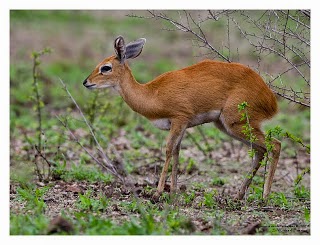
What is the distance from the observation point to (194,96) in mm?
8156

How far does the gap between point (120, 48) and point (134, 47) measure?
238mm

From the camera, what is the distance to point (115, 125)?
12734 mm

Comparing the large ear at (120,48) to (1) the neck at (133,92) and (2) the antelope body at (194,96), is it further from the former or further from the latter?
(1) the neck at (133,92)

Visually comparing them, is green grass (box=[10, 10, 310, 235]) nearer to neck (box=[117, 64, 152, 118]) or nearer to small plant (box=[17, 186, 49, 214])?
small plant (box=[17, 186, 49, 214])

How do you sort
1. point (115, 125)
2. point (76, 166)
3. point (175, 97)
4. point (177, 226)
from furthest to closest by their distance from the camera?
point (115, 125) → point (76, 166) → point (175, 97) → point (177, 226)

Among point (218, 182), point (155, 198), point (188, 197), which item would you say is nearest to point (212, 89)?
point (188, 197)

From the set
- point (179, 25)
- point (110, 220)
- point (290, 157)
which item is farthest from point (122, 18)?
point (110, 220)

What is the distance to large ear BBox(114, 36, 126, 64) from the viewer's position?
26.5 feet

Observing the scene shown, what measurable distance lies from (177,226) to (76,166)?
3.90m

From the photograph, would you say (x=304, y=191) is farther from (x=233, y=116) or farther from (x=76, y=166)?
(x=76, y=166)

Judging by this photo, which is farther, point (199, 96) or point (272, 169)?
point (272, 169)

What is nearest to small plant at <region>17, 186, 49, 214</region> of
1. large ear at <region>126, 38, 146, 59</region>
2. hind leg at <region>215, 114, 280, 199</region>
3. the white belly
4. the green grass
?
the green grass

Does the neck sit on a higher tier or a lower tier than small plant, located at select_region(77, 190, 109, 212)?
higher

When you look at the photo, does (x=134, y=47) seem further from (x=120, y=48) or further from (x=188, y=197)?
(x=188, y=197)
